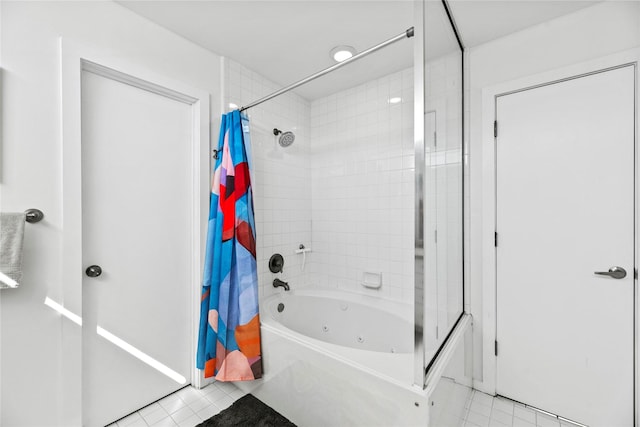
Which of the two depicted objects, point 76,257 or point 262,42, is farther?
point 262,42

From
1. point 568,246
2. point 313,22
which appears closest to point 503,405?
point 568,246

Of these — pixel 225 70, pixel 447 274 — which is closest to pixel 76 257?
pixel 225 70

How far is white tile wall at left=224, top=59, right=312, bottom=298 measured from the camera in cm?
228

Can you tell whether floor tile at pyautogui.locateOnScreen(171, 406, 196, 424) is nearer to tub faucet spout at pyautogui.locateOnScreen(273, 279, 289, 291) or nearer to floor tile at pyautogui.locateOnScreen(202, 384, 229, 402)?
floor tile at pyautogui.locateOnScreen(202, 384, 229, 402)

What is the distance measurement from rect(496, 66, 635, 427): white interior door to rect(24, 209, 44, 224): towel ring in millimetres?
2610

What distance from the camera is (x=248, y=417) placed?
1.66m

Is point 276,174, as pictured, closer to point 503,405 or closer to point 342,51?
point 342,51

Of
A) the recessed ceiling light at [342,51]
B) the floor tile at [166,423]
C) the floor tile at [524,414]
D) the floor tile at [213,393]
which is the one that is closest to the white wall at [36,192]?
the floor tile at [166,423]

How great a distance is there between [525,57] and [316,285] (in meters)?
2.41

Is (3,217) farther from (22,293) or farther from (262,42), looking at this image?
(262,42)

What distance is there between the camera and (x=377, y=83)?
2428mm

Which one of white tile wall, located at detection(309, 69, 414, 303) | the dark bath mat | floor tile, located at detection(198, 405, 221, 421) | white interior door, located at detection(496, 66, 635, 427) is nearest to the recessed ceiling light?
white tile wall, located at detection(309, 69, 414, 303)

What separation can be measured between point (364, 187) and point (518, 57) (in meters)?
1.38

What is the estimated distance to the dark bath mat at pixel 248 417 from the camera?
160cm
